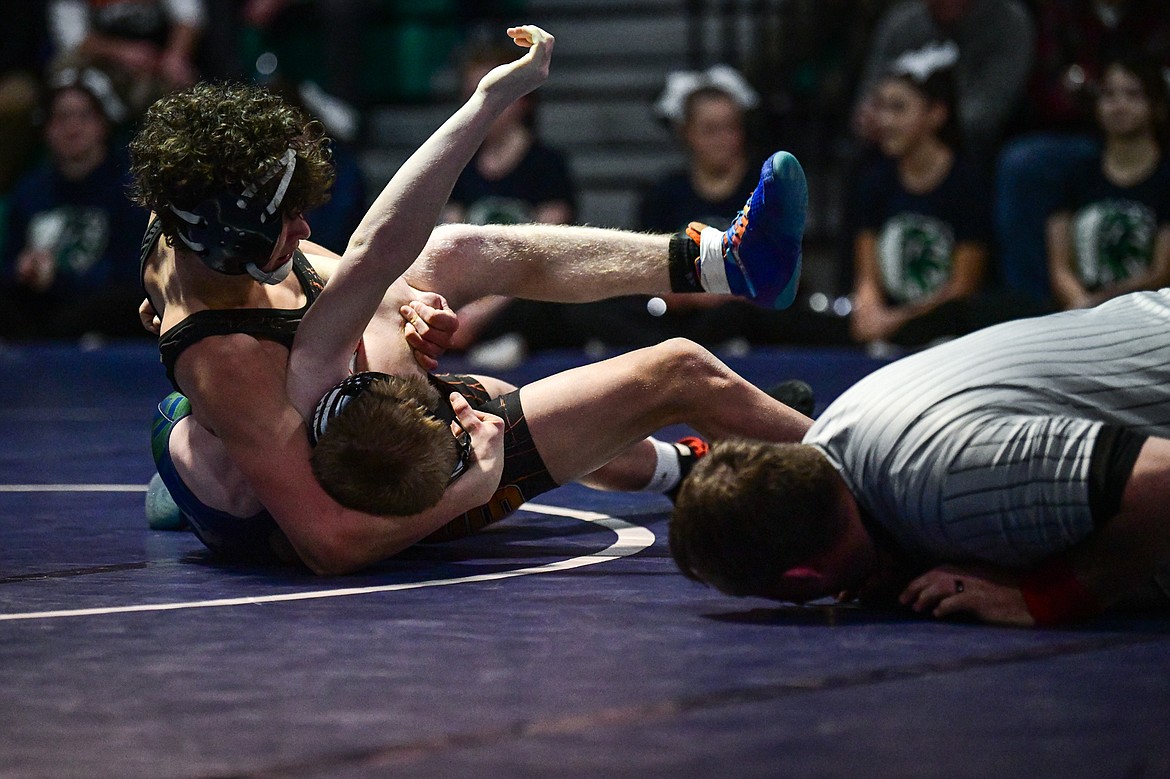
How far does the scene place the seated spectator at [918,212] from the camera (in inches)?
271

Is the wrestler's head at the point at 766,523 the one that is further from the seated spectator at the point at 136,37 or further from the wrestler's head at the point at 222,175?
the seated spectator at the point at 136,37

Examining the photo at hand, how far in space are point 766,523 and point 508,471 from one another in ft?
3.16

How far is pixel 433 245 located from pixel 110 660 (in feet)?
4.53

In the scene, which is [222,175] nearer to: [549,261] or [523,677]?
[549,261]

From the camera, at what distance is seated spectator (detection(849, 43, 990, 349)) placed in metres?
6.89

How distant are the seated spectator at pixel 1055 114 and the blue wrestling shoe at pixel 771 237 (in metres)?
3.63

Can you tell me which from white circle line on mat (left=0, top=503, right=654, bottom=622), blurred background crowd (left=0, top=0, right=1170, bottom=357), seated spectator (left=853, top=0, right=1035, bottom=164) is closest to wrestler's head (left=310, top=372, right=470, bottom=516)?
white circle line on mat (left=0, top=503, right=654, bottom=622)

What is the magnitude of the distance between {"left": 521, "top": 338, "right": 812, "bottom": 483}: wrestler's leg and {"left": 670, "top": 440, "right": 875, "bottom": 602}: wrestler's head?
758 millimetres

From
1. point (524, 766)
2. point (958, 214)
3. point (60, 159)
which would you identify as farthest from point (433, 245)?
point (60, 159)

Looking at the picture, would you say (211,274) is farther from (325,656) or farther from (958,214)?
(958,214)

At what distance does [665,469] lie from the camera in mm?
3701

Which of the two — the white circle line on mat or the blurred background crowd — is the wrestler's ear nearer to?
the white circle line on mat

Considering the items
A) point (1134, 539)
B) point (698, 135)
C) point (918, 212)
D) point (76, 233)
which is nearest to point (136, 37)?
point (76, 233)

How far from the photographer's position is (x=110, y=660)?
226cm
